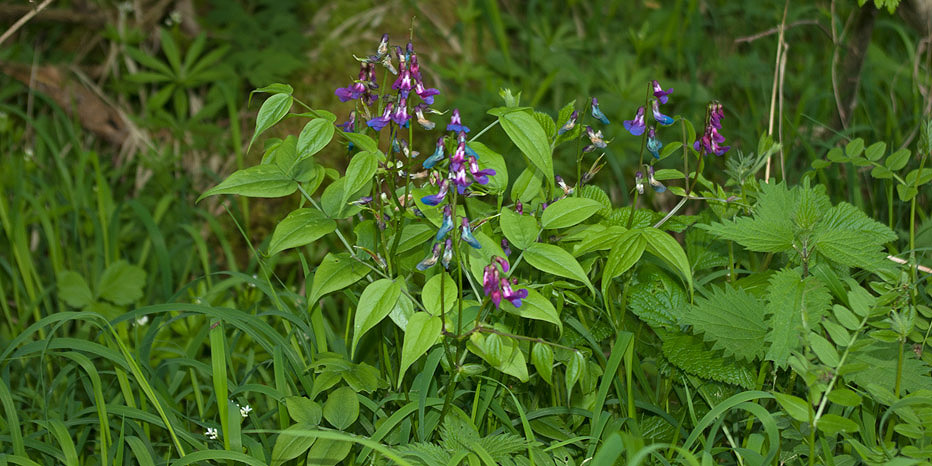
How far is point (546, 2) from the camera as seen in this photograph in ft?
14.2

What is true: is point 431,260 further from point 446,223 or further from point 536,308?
point 536,308

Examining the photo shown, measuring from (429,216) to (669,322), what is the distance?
26.7 inches

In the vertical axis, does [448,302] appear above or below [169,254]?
above

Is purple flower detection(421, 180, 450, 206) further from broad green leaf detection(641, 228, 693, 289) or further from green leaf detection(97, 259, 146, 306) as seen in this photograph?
green leaf detection(97, 259, 146, 306)

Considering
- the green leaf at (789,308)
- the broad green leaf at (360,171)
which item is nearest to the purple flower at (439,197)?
the broad green leaf at (360,171)

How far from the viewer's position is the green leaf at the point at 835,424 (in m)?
1.55

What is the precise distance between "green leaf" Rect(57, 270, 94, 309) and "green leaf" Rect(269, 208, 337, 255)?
55.8 inches

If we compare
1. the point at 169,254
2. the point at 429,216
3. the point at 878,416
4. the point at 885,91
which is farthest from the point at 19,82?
the point at 885,91

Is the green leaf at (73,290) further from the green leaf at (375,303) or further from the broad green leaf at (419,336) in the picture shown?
the broad green leaf at (419,336)

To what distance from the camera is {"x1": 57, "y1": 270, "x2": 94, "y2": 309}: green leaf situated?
280cm

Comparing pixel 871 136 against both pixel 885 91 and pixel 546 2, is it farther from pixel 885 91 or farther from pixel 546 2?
pixel 546 2

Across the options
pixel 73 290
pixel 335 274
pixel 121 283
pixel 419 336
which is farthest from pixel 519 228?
pixel 73 290

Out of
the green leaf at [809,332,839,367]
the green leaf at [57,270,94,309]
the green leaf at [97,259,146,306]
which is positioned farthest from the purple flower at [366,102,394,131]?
the green leaf at [57,270,94,309]

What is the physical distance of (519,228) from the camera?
170 centimetres
